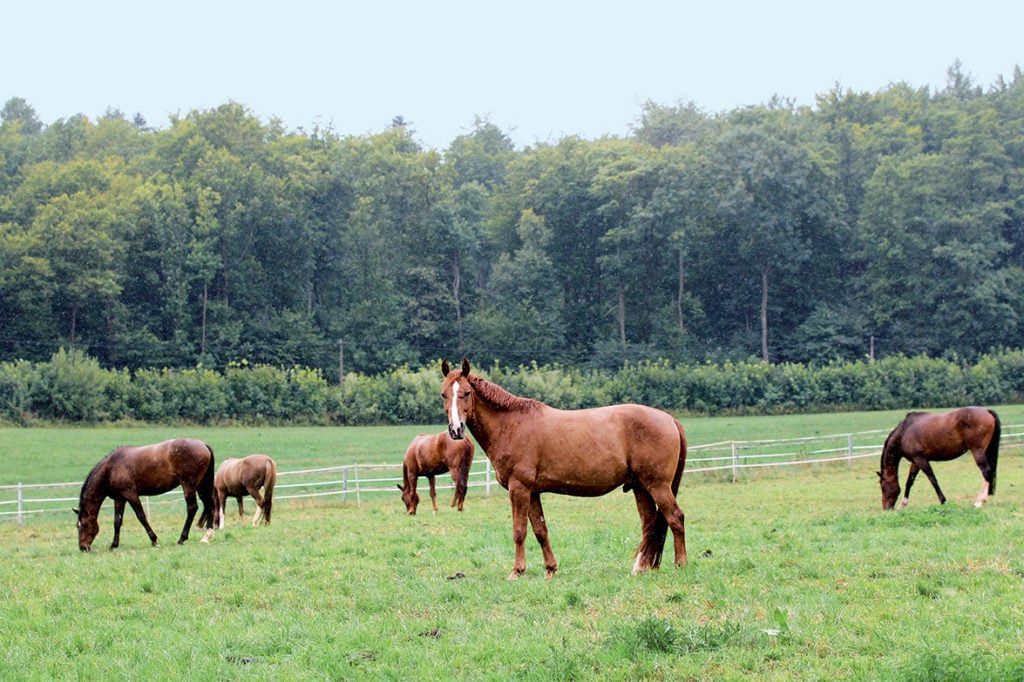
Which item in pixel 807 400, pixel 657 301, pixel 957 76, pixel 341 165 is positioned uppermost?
pixel 957 76

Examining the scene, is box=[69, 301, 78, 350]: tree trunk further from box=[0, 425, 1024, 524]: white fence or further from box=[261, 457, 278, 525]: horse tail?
box=[261, 457, 278, 525]: horse tail

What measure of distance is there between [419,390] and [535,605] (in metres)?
51.8

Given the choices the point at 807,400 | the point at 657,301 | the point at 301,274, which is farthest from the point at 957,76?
the point at 301,274

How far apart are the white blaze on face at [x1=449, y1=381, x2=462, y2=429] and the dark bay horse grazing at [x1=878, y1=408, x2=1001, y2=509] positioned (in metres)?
11.2

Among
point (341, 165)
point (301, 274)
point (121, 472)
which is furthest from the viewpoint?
point (341, 165)

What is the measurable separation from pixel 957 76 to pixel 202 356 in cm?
9013

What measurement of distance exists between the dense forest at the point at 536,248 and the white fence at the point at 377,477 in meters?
35.0

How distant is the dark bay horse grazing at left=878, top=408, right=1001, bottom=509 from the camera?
18.4 metres

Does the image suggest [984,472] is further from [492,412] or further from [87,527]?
[87,527]

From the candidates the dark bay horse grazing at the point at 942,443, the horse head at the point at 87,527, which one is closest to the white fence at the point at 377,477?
the horse head at the point at 87,527

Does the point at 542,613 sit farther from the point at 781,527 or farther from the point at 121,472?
the point at 121,472

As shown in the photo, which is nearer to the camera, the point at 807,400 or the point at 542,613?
the point at 542,613

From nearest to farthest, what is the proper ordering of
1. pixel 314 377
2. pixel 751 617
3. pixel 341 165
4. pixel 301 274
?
pixel 751 617 → pixel 314 377 → pixel 301 274 → pixel 341 165

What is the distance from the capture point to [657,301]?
3290 inches
